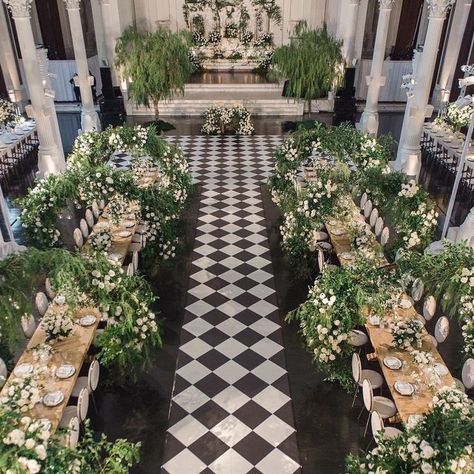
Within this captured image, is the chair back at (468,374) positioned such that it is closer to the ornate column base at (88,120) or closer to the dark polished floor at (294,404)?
the dark polished floor at (294,404)

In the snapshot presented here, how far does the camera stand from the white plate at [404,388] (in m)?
5.38

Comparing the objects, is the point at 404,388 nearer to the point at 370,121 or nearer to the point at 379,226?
the point at 379,226

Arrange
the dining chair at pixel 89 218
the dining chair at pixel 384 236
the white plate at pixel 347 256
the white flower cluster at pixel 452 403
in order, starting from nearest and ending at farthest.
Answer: the white flower cluster at pixel 452 403
the white plate at pixel 347 256
the dining chair at pixel 384 236
the dining chair at pixel 89 218

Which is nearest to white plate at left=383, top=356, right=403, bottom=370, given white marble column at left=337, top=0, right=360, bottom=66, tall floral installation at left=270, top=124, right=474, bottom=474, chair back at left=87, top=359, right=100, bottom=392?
tall floral installation at left=270, top=124, right=474, bottom=474

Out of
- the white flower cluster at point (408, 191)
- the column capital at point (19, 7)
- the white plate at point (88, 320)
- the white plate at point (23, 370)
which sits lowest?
the white plate at point (88, 320)

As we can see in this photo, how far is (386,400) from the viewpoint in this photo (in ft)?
18.8

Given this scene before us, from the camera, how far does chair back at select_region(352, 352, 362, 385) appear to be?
5847 millimetres

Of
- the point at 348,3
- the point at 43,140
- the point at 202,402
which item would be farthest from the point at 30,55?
the point at 348,3

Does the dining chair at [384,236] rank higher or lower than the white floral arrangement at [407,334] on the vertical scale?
lower

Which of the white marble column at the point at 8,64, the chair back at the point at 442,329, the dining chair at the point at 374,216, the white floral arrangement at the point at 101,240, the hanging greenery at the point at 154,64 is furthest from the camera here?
the white marble column at the point at 8,64

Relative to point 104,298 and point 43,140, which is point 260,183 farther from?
point 104,298

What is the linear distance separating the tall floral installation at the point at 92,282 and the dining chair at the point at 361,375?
2.45m

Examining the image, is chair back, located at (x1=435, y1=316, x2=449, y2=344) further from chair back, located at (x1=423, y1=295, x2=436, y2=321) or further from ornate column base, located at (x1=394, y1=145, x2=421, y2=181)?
ornate column base, located at (x1=394, y1=145, x2=421, y2=181)

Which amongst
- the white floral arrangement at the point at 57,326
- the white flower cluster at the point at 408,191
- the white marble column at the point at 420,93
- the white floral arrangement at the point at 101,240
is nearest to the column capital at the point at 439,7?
the white marble column at the point at 420,93
